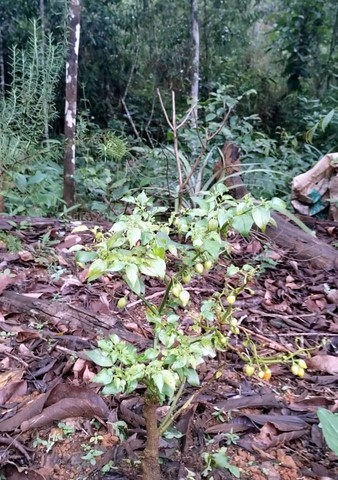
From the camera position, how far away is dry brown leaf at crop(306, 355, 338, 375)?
1800 millimetres

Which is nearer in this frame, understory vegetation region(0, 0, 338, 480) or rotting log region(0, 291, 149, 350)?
understory vegetation region(0, 0, 338, 480)

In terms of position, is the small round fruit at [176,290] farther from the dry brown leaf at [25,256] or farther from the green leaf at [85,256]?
the dry brown leaf at [25,256]

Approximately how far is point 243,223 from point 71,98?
2441 millimetres

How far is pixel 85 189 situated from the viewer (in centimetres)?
356

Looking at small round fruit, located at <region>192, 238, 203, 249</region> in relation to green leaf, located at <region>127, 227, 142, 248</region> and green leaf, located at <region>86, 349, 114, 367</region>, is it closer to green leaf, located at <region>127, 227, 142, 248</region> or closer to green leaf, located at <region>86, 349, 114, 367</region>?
green leaf, located at <region>127, 227, 142, 248</region>

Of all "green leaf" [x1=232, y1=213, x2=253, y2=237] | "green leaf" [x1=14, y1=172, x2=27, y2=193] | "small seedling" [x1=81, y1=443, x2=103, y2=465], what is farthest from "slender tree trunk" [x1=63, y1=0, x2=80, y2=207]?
"green leaf" [x1=232, y1=213, x2=253, y2=237]

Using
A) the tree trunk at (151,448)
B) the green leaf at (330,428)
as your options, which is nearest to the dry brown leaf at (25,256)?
the tree trunk at (151,448)

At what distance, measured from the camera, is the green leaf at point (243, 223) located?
0.91 meters

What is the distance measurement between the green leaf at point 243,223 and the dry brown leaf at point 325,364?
1.12 meters

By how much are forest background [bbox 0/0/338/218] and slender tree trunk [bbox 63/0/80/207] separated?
9cm

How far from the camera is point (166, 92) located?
6.43 m

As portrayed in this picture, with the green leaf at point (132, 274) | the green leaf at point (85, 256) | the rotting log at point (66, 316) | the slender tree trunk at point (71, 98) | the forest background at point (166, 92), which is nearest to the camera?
the green leaf at point (132, 274)

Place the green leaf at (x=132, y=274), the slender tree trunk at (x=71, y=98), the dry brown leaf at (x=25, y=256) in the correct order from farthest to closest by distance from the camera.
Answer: the slender tree trunk at (x=71, y=98) < the dry brown leaf at (x=25, y=256) < the green leaf at (x=132, y=274)

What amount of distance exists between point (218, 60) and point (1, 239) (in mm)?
5376
